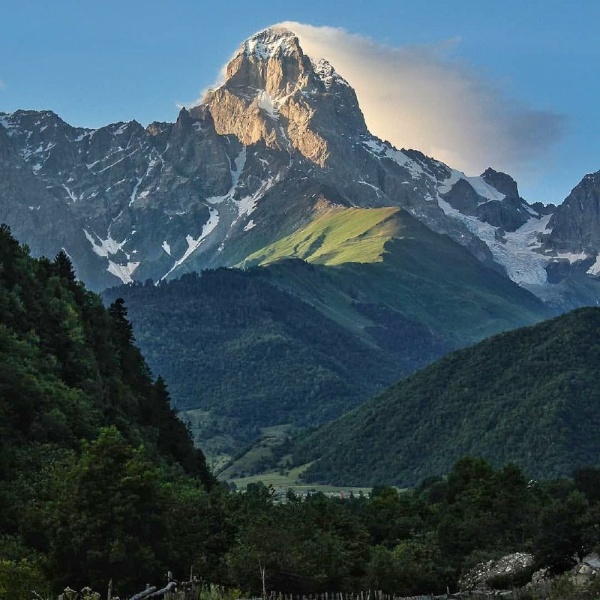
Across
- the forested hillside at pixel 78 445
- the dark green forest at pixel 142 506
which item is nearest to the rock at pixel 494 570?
the dark green forest at pixel 142 506

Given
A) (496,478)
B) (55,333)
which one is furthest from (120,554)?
(496,478)

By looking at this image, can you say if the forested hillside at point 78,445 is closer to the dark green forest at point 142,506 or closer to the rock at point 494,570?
the dark green forest at point 142,506

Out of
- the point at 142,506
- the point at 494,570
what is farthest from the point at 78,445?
the point at 494,570

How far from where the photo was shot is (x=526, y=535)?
14262 centimetres

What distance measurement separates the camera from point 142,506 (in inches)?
3494

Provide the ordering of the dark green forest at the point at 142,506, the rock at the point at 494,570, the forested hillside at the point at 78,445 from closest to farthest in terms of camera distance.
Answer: the forested hillside at the point at 78,445, the dark green forest at the point at 142,506, the rock at the point at 494,570

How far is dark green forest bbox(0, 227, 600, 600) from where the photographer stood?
3378 inches

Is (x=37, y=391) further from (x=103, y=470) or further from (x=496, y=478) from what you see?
(x=496, y=478)

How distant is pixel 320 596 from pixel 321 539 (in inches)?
501

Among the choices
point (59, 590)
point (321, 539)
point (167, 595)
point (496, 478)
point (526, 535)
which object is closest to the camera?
point (167, 595)

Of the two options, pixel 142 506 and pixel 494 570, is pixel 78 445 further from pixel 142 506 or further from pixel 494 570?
pixel 494 570

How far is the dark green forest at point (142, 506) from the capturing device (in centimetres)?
8581

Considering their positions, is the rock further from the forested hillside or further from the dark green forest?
the forested hillside

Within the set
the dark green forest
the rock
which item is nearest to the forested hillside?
the dark green forest
